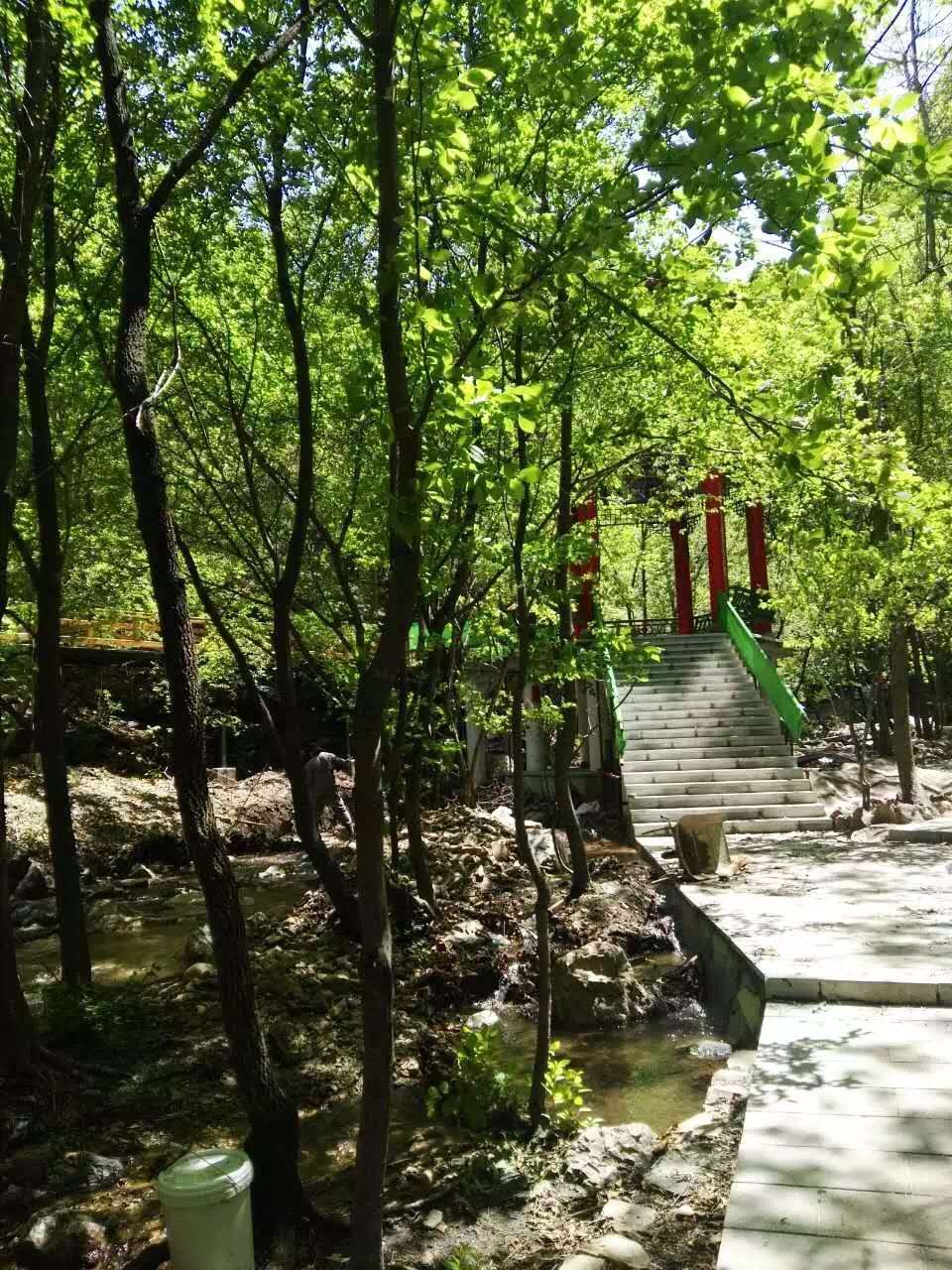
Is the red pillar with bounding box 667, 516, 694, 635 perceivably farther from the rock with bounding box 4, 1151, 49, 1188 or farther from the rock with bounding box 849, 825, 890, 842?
the rock with bounding box 4, 1151, 49, 1188

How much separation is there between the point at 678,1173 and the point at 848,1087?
0.90 m

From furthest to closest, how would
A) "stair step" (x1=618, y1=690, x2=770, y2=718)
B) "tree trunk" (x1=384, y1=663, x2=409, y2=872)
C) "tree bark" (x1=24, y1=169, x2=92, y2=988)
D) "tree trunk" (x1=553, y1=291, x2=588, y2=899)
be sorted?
"stair step" (x1=618, y1=690, x2=770, y2=718), "tree trunk" (x1=384, y1=663, x2=409, y2=872), "tree trunk" (x1=553, y1=291, x2=588, y2=899), "tree bark" (x1=24, y1=169, x2=92, y2=988)

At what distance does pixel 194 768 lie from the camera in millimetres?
4457

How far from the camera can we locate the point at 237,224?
782cm

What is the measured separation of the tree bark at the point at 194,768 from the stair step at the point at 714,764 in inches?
408

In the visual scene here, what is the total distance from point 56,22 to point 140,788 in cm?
1541

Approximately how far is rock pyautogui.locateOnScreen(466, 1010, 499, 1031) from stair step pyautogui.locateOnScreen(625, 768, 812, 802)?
20.6ft

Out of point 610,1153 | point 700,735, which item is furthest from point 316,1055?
point 700,735

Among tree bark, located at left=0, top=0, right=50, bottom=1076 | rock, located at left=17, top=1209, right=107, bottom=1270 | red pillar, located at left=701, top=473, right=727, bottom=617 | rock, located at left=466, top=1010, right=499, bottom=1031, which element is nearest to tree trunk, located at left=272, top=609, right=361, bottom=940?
rock, located at left=466, top=1010, right=499, bottom=1031

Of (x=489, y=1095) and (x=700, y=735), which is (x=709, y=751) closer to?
(x=700, y=735)

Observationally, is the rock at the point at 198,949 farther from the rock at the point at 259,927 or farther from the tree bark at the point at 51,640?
the tree bark at the point at 51,640

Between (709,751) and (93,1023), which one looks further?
(709,751)

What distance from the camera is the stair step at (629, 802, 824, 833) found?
13.4m

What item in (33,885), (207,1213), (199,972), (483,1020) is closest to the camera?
(207,1213)
